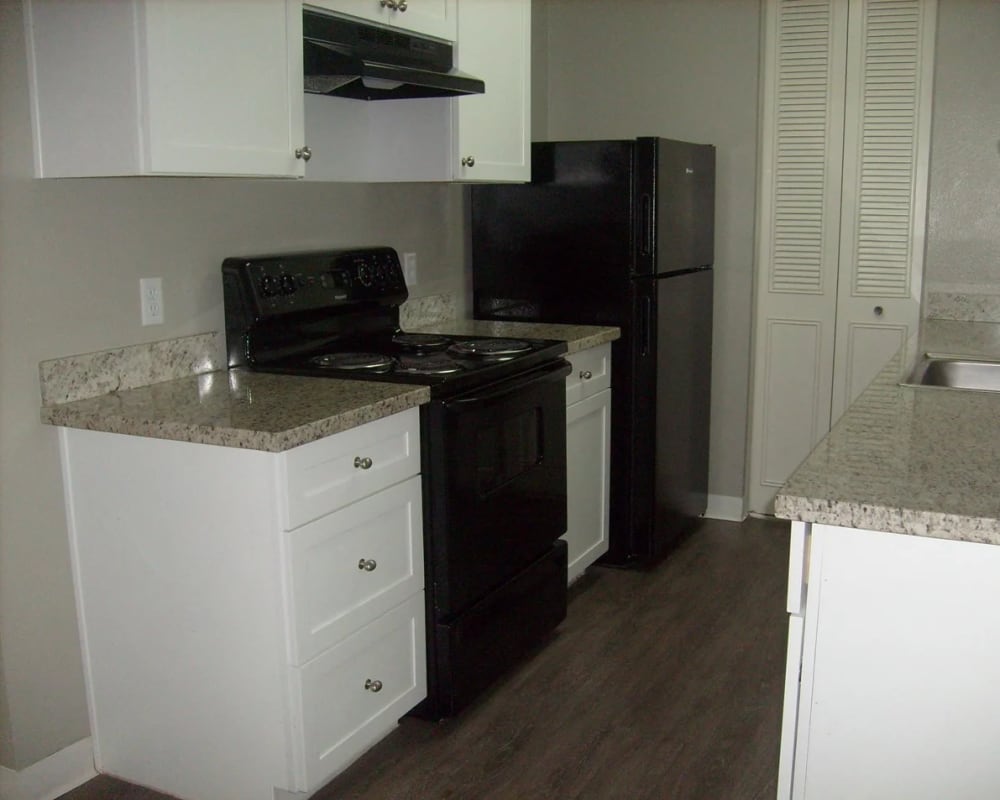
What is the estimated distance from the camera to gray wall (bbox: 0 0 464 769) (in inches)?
79.6

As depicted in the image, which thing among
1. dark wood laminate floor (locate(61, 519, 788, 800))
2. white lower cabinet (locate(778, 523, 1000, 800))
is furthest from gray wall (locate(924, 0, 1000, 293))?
white lower cabinet (locate(778, 523, 1000, 800))

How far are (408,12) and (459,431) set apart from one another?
1075 millimetres

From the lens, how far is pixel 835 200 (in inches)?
150

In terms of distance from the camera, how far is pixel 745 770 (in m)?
2.31

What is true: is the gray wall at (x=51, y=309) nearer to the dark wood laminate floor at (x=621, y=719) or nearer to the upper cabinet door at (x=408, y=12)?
the dark wood laminate floor at (x=621, y=719)

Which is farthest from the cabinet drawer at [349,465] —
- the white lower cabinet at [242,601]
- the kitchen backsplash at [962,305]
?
the kitchen backsplash at [962,305]

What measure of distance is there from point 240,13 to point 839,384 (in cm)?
274

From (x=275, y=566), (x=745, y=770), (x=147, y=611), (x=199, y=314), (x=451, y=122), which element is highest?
(x=451, y=122)

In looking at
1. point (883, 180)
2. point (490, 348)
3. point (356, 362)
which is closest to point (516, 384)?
point (490, 348)

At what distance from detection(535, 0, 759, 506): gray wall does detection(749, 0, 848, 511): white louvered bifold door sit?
63 millimetres

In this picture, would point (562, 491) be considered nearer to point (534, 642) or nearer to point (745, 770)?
point (534, 642)

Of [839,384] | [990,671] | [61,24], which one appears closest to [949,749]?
[990,671]

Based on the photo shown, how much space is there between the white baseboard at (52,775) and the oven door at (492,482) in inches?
33.3

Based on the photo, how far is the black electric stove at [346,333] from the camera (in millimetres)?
2500
